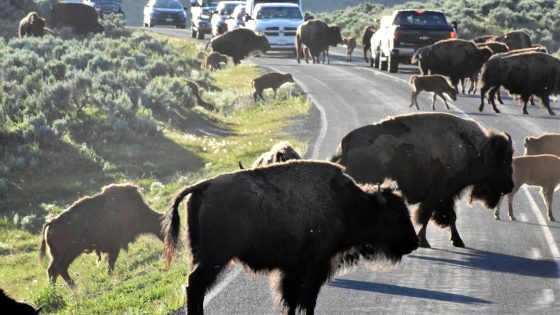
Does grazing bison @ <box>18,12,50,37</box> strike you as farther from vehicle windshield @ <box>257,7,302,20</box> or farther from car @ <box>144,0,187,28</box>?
car @ <box>144,0,187,28</box>

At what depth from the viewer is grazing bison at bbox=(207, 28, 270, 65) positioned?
1877 inches

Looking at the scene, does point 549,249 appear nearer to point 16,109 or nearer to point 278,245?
point 278,245

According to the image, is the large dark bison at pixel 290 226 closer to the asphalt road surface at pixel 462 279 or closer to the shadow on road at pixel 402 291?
the asphalt road surface at pixel 462 279

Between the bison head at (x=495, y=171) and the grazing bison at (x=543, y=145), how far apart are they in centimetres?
521

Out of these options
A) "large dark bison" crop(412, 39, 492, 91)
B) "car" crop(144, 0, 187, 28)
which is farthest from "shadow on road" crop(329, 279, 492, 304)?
"car" crop(144, 0, 187, 28)

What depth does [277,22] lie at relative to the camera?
164 ft

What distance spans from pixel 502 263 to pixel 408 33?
88.3 ft

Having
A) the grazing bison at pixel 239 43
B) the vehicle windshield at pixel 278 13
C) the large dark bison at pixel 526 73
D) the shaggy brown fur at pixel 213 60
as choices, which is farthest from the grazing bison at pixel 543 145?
the vehicle windshield at pixel 278 13

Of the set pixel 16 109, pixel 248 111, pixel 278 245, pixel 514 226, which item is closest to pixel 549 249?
pixel 514 226

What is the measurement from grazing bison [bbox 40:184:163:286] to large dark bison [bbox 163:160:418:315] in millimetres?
5432

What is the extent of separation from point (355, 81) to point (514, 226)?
79.4 ft

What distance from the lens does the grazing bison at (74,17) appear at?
50.3 meters

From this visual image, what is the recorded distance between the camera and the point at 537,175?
15680 millimetres

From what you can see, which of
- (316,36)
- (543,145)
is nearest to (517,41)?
(316,36)
